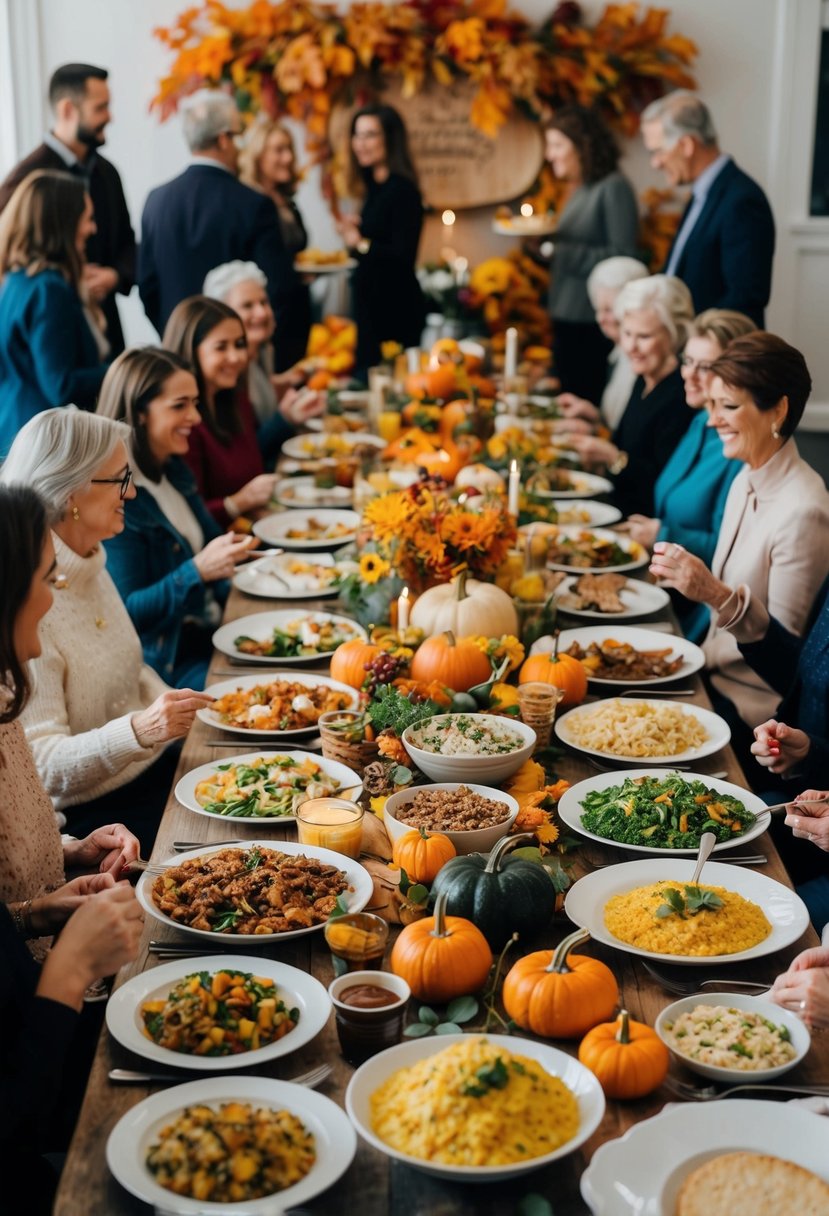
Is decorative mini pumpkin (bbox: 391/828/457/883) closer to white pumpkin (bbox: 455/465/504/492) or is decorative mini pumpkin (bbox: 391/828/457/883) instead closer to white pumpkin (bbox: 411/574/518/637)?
white pumpkin (bbox: 411/574/518/637)

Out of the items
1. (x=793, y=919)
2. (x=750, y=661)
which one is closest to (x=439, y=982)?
(x=793, y=919)

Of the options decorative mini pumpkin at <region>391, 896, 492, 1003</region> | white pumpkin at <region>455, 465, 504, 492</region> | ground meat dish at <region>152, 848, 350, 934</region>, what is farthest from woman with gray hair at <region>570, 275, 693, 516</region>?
decorative mini pumpkin at <region>391, 896, 492, 1003</region>

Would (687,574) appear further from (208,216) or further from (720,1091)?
(208,216)

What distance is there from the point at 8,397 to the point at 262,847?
3.11 metres

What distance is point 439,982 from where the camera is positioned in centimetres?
158

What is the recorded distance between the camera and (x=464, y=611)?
2.56 metres

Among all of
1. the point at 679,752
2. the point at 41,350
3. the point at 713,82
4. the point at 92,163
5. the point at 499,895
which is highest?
the point at 713,82

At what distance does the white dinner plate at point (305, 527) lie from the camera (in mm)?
3617

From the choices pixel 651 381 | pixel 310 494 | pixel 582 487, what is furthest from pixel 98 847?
pixel 651 381

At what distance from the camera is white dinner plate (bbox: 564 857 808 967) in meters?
1.67

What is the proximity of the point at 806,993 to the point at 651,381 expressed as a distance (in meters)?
3.20

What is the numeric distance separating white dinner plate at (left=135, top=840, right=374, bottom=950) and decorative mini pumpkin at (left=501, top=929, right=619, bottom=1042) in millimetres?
295

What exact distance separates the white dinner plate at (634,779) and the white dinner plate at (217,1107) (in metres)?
0.71

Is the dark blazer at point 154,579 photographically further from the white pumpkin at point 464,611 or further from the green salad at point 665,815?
the green salad at point 665,815
